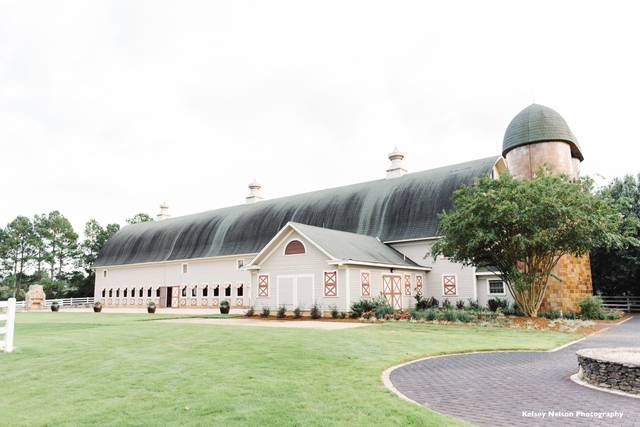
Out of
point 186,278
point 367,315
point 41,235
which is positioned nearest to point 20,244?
point 41,235

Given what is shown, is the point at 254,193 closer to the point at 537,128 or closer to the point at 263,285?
the point at 263,285

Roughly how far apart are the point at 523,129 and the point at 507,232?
10373mm

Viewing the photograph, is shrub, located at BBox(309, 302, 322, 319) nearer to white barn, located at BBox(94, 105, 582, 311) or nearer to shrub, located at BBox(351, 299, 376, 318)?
white barn, located at BBox(94, 105, 582, 311)

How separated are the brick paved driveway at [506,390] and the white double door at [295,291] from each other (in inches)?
553

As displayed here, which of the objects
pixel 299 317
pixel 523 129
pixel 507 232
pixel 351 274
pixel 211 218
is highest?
pixel 523 129

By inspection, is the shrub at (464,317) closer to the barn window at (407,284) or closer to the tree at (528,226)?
the tree at (528,226)

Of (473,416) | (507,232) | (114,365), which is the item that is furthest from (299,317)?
(473,416)

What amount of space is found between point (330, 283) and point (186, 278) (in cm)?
2139

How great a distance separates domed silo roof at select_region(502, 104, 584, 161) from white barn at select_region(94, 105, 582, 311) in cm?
7

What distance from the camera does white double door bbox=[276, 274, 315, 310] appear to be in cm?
2448

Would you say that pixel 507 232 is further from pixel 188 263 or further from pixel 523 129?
pixel 188 263

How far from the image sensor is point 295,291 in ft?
82.1

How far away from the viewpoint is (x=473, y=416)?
604 centimetres

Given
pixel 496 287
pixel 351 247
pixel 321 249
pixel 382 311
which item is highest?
pixel 351 247
